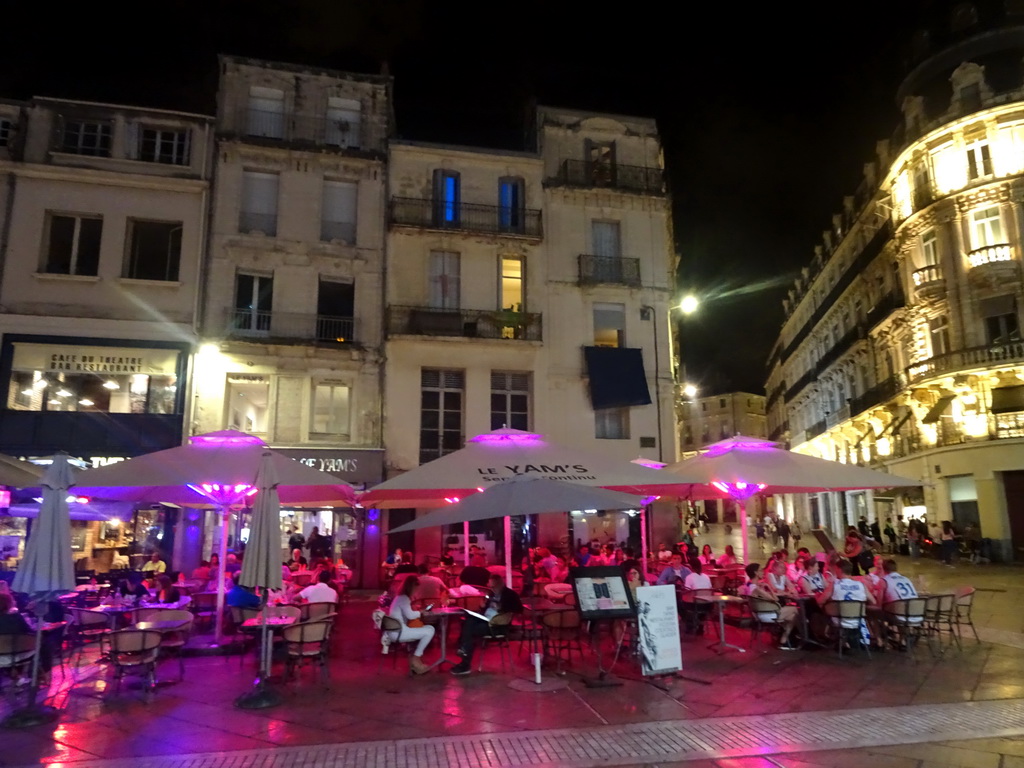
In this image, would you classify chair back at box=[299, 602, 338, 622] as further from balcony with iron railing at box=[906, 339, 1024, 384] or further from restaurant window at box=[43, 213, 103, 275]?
balcony with iron railing at box=[906, 339, 1024, 384]

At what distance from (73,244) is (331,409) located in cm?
893

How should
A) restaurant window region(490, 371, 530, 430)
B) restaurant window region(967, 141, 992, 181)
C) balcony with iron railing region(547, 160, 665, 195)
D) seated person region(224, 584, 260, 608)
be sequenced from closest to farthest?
seated person region(224, 584, 260, 608) → restaurant window region(490, 371, 530, 430) → balcony with iron railing region(547, 160, 665, 195) → restaurant window region(967, 141, 992, 181)

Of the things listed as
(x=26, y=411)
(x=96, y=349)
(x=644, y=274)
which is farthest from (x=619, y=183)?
(x=26, y=411)

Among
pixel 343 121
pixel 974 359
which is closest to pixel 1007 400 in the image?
pixel 974 359

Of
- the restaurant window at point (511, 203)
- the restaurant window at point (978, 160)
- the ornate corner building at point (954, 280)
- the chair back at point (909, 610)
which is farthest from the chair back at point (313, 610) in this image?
the restaurant window at point (978, 160)

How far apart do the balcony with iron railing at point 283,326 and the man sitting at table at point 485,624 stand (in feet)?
43.5

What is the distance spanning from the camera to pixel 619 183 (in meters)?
24.6

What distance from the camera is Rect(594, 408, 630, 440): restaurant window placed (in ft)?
77.0

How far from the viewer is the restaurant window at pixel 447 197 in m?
23.4

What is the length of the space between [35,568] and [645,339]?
771 inches

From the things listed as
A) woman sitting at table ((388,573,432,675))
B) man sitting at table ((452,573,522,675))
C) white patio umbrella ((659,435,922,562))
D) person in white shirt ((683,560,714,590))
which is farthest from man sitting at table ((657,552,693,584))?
woman sitting at table ((388,573,432,675))

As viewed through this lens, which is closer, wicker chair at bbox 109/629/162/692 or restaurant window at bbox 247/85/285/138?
wicker chair at bbox 109/629/162/692

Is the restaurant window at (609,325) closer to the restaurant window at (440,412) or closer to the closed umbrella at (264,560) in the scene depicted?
the restaurant window at (440,412)

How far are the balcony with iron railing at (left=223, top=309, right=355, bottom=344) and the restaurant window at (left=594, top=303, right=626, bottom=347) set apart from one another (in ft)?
27.3
